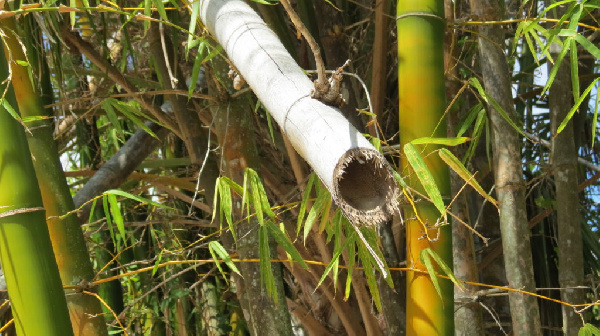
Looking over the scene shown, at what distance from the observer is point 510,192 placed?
1.17m

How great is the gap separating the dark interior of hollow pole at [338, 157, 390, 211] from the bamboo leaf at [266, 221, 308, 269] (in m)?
0.35

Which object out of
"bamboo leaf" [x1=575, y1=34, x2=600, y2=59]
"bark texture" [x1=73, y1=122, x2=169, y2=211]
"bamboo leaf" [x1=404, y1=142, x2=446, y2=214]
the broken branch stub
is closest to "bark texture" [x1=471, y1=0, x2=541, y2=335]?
"bamboo leaf" [x1=575, y1=34, x2=600, y2=59]

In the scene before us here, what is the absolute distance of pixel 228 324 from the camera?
7.22ft

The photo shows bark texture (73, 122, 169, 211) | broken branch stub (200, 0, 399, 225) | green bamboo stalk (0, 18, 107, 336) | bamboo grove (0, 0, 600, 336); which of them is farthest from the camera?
bark texture (73, 122, 169, 211)

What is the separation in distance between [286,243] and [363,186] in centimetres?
37

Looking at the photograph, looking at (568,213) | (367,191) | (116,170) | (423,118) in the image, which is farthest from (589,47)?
(116,170)

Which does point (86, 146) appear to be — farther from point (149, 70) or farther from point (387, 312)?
point (387, 312)

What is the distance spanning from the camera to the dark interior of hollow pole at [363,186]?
Result: 2.13 ft

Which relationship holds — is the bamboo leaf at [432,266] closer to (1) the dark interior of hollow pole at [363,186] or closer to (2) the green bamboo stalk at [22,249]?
(1) the dark interior of hollow pole at [363,186]

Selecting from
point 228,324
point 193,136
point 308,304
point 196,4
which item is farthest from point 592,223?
point 196,4

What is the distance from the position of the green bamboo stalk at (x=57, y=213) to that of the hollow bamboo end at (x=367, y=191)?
1.78 feet

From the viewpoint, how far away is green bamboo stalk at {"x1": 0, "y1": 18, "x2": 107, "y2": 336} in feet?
3.50

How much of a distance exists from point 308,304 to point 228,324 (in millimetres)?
419

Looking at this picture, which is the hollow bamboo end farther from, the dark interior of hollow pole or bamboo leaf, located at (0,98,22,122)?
bamboo leaf, located at (0,98,22,122)
